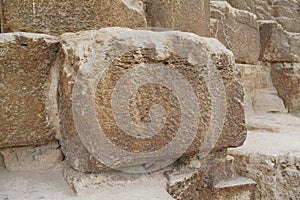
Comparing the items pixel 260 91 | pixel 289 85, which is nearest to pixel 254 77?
pixel 260 91

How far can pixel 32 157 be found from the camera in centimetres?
83

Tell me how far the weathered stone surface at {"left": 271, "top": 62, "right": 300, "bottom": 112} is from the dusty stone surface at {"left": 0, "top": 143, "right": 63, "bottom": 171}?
1687 mm

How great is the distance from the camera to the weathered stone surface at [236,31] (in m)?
1.64

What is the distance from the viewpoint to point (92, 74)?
0.66 m

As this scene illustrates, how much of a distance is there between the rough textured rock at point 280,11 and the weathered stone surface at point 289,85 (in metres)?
0.37

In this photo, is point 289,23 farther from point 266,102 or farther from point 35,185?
point 35,185

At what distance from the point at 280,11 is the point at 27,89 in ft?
6.73

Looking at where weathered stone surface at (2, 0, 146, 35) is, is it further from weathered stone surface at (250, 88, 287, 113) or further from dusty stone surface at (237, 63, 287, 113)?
weathered stone surface at (250, 88, 287, 113)

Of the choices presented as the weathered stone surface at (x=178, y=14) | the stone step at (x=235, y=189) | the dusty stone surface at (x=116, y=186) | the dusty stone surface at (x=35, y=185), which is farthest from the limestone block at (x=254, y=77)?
the dusty stone surface at (x=35, y=185)

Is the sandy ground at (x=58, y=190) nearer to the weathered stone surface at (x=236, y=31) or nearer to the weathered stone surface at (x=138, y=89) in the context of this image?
the weathered stone surface at (x=138, y=89)

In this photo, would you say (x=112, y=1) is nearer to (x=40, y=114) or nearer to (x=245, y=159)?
(x=40, y=114)

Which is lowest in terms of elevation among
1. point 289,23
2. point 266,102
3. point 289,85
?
point 266,102

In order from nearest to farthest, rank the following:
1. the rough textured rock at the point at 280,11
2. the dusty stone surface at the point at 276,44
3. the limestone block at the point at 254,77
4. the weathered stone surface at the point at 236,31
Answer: the weathered stone surface at the point at 236,31
the limestone block at the point at 254,77
the dusty stone surface at the point at 276,44
the rough textured rock at the point at 280,11

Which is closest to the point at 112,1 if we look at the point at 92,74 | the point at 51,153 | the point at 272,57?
the point at 92,74
